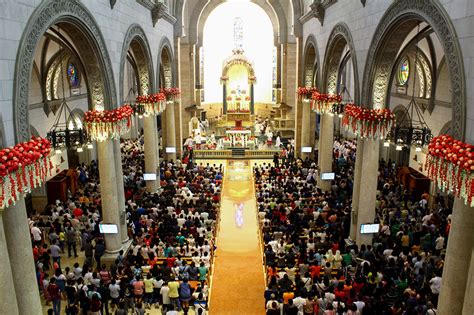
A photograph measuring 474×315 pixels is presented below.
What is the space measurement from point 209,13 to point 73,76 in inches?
669

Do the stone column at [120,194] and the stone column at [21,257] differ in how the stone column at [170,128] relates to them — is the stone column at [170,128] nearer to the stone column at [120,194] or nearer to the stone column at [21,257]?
the stone column at [120,194]

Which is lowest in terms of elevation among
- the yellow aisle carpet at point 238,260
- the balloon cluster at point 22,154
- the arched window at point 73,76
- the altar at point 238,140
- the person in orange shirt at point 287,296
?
the yellow aisle carpet at point 238,260

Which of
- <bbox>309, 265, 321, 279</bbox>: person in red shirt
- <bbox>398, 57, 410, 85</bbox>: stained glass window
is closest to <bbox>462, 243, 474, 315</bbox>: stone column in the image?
<bbox>309, 265, 321, 279</bbox>: person in red shirt

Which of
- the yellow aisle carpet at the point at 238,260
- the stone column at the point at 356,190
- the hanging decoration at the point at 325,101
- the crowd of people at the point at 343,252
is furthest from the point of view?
the hanging decoration at the point at 325,101

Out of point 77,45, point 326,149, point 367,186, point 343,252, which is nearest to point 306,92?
point 326,149

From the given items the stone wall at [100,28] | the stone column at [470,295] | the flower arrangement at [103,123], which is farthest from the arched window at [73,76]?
the stone column at [470,295]

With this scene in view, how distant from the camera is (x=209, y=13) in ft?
132

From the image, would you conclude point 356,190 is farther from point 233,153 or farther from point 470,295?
point 233,153

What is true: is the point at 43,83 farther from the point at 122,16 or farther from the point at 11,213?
the point at 11,213

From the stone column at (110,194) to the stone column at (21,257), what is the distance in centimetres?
601

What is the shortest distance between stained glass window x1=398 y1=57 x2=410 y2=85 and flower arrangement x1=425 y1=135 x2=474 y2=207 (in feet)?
61.9

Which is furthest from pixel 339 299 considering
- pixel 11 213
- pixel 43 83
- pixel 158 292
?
pixel 43 83

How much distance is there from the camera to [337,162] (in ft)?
89.0

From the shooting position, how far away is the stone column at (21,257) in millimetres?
9047
